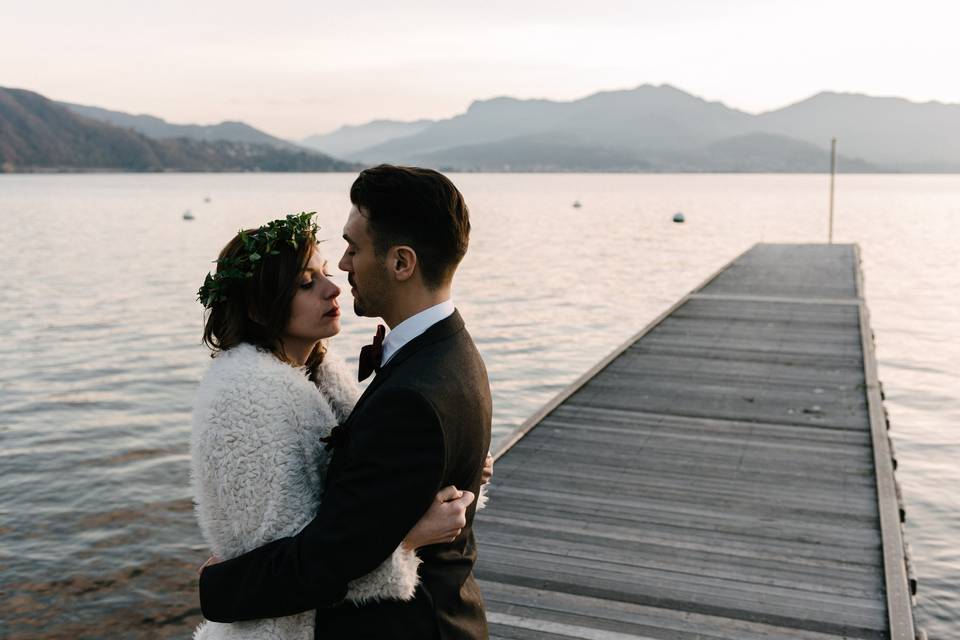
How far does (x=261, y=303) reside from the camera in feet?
8.79

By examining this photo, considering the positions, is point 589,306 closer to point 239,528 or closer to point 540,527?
point 540,527

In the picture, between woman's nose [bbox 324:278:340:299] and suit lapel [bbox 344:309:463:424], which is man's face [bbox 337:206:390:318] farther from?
woman's nose [bbox 324:278:340:299]

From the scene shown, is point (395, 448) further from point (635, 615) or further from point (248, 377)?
point (635, 615)

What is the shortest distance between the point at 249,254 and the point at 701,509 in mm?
5231

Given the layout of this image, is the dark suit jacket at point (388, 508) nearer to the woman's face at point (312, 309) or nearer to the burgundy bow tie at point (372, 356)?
the burgundy bow tie at point (372, 356)

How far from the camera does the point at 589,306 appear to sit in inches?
1108

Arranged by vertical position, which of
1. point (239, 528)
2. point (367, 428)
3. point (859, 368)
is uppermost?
point (367, 428)

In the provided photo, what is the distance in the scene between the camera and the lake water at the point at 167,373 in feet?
31.2

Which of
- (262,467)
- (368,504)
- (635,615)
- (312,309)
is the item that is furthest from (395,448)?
(635,615)

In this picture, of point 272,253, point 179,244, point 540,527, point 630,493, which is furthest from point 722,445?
point 179,244

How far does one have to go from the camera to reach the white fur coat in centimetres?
234

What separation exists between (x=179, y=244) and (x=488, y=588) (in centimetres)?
4522

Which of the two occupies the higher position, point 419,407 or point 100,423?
point 419,407

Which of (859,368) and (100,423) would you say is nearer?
(859,368)
